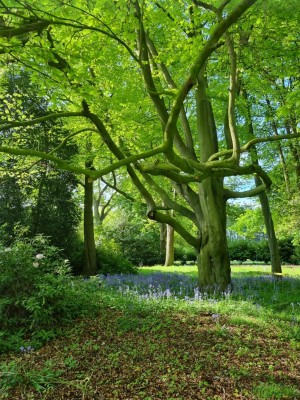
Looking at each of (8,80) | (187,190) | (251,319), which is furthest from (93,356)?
(8,80)

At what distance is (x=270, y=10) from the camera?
677 centimetres

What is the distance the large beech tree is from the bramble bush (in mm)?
1981

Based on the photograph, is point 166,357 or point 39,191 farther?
point 39,191

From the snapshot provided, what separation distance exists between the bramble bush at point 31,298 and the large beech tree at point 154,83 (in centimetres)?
198

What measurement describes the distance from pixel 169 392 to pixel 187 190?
6043mm

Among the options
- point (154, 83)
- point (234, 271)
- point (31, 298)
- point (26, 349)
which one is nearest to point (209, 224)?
point (154, 83)

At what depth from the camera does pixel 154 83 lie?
28.7 ft

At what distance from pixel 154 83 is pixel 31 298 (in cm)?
587

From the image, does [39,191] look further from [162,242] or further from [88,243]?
[162,242]

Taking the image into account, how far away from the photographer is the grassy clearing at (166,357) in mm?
3479

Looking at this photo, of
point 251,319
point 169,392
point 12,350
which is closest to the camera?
point 169,392

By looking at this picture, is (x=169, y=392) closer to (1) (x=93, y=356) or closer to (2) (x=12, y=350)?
(1) (x=93, y=356)

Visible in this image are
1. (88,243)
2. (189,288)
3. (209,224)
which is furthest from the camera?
(88,243)

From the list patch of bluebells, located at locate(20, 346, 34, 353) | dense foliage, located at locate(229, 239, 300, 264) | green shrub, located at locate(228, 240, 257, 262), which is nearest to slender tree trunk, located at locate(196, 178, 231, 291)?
patch of bluebells, located at locate(20, 346, 34, 353)
